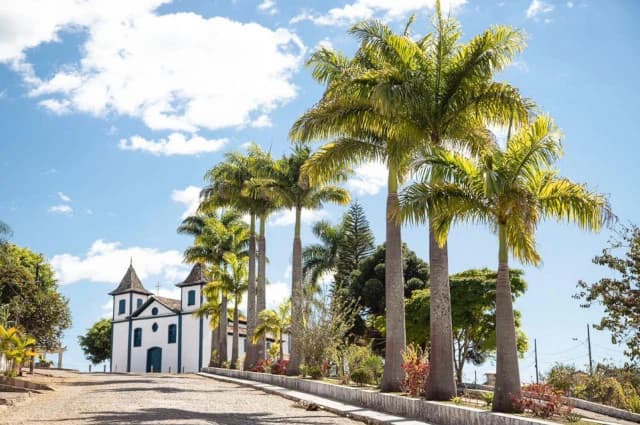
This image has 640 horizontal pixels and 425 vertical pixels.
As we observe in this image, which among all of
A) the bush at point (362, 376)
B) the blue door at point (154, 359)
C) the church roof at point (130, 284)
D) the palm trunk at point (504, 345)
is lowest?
the blue door at point (154, 359)

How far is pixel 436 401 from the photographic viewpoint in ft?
45.6

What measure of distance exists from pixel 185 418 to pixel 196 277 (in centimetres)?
4626

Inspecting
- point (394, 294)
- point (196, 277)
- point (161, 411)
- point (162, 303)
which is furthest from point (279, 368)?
point (162, 303)

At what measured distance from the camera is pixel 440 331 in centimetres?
1512

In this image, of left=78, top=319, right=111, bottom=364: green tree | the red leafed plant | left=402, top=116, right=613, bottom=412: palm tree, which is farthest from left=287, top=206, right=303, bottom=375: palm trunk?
left=78, top=319, right=111, bottom=364: green tree

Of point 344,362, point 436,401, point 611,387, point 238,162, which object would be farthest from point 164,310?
point 436,401

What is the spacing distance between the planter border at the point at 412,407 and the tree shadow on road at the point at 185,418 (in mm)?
1700

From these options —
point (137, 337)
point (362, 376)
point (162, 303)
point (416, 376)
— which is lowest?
point (362, 376)

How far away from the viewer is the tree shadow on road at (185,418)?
1204cm

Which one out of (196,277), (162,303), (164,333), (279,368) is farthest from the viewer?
(162,303)

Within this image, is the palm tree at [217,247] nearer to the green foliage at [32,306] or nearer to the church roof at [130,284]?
the green foliage at [32,306]

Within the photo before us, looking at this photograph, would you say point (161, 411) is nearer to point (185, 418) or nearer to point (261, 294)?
point (185, 418)

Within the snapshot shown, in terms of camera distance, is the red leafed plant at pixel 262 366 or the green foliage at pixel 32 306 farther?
the green foliage at pixel 32 306

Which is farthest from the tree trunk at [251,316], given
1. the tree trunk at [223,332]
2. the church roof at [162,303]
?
the church roof at [162,303]
